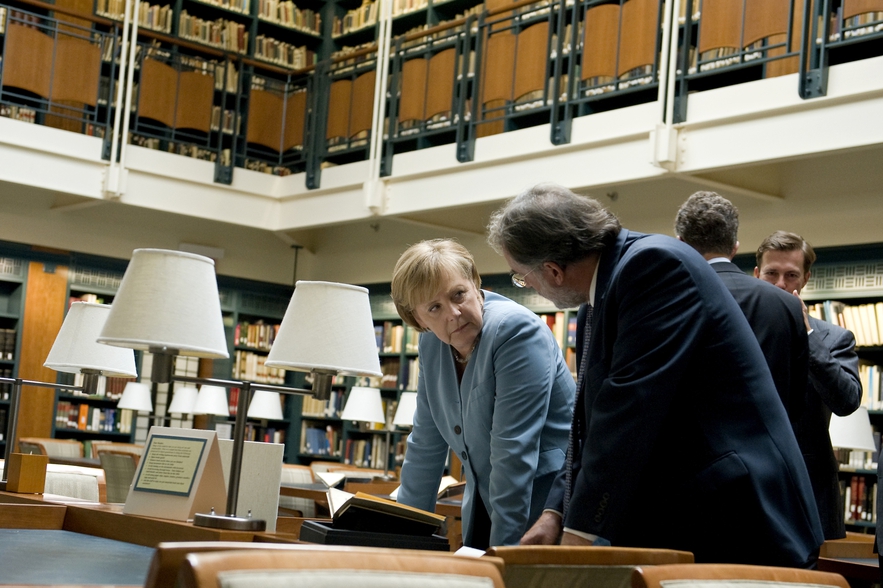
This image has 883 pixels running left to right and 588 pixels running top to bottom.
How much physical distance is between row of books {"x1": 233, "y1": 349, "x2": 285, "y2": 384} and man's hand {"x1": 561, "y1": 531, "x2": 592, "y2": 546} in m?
9.81

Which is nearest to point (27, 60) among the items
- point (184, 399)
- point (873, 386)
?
point (184, 399)

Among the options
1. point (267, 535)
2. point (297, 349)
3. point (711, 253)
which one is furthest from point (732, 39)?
point (267, 535)

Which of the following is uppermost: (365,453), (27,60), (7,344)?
(27,60)

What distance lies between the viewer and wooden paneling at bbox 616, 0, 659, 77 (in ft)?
25.3

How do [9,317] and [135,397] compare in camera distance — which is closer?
[135,397]

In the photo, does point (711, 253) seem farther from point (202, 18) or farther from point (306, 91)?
point (202, 18)

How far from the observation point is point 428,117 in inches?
371

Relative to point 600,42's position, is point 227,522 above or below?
below

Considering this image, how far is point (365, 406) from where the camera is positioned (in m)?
8.22

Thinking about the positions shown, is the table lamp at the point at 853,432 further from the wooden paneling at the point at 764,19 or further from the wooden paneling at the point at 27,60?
the wooden paneling at the point at 27,60

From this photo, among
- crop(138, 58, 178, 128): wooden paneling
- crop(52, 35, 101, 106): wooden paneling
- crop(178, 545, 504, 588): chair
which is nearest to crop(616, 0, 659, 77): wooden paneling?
crop(138, 58, 178, 128): wooden paneling

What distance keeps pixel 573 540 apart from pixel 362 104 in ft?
28.0

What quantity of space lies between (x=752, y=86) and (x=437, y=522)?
212 inches

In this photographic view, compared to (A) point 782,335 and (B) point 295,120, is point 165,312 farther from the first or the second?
(B) point 295,120
